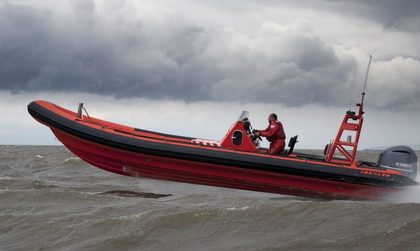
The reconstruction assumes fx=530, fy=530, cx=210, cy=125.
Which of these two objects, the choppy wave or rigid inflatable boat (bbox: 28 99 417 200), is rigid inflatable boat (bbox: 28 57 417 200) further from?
the choppy wave

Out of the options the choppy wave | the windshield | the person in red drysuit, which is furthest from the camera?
the windshield

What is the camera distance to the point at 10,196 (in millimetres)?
8891

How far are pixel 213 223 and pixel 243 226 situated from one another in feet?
1.31

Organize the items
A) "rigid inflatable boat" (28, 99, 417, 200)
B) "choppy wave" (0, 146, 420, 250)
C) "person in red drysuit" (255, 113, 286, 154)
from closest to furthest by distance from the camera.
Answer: "choppy wave" (0, 146, 420, 250) < "rigid inflatable boat" (28, 99, 417, 200) < "person in red drysuit" (255, 113, 286, 154)

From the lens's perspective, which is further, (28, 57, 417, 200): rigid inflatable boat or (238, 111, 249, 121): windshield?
(238, 111, 249, 121): windshield

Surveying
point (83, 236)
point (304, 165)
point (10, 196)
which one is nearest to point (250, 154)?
point (304, 165)

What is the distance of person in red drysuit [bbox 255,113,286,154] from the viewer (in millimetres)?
8945

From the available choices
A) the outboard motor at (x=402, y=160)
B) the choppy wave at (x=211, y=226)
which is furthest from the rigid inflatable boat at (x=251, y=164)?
the choppy wave at (x=211, y=226)

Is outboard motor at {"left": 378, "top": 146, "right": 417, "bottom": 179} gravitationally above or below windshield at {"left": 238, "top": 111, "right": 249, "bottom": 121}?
below

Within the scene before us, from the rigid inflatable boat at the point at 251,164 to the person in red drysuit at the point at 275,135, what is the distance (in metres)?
0.15

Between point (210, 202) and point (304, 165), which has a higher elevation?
point (304, 165)

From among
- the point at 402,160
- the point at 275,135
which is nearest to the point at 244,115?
the point at 275,135

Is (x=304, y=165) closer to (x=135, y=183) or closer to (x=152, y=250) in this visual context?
(x=152, y=250)

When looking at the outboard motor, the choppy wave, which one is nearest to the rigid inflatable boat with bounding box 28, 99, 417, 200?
the outboard motor
